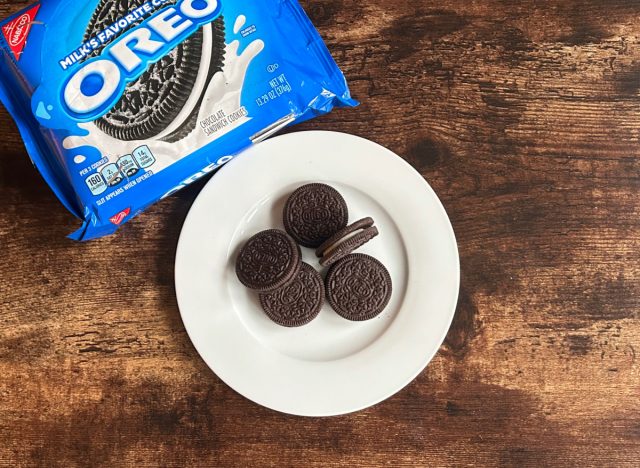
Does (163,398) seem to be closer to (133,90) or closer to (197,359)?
(197,359)

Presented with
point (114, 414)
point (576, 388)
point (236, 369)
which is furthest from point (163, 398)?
point (576, 388)

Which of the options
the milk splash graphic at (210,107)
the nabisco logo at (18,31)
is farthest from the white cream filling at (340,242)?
the nabisco logo at (18,31)

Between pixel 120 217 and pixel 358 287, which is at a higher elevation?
pixel 120 217

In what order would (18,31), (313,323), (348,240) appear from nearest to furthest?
(18,31) < (348,240) < (313,323)

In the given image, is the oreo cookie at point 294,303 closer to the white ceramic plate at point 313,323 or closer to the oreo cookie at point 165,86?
the white ceramic plate at point 313,323

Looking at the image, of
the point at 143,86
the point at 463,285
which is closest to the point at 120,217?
the point at 143,86

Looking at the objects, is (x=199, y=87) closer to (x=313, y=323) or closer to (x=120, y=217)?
(x=120, y=217)
